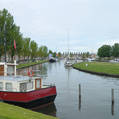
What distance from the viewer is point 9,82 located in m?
23.5

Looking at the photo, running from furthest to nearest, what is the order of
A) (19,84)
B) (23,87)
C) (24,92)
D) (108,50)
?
1. (108,50)
2. (23,87)
3. (19,84)
4. (24,92)

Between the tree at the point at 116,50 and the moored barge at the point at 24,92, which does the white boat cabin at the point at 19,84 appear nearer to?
the moored barge at the point at 24,92

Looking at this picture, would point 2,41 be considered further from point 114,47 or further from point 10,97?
point 114,47

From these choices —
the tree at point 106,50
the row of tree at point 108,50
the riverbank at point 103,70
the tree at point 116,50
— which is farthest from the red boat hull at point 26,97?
the row of tree at point 108,50

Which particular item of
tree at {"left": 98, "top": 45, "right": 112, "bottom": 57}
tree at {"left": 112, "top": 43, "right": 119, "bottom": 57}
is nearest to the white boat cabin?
tree at {"left": 112, "top": 43, "right": 119, "bottom": 57}

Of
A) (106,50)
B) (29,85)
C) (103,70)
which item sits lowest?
(103,70)

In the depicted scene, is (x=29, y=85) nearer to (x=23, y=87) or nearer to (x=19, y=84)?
(x=23, y=87)

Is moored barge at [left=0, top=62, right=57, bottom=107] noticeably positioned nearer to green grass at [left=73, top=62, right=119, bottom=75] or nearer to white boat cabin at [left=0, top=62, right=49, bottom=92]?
white boat cabin at [left=0, top=62, right=49, bottom=92]

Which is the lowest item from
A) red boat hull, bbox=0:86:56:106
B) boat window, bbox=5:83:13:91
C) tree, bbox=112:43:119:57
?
red boat hull, bbox=0:86:56:106

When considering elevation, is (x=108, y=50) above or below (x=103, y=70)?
above

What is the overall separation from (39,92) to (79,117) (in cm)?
578

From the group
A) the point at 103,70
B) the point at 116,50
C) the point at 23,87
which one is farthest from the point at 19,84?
the point at 116,50

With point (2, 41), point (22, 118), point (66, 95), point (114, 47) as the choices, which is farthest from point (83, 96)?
point (114, 47)

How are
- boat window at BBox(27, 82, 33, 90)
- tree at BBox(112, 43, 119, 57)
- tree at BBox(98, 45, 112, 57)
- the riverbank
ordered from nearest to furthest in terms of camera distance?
boat window at BBox(27, 82, 33, 90), the riverbank, tree at BBox(112, 43, 119, 57), tree at BBox(98, 45, 112, 57)
